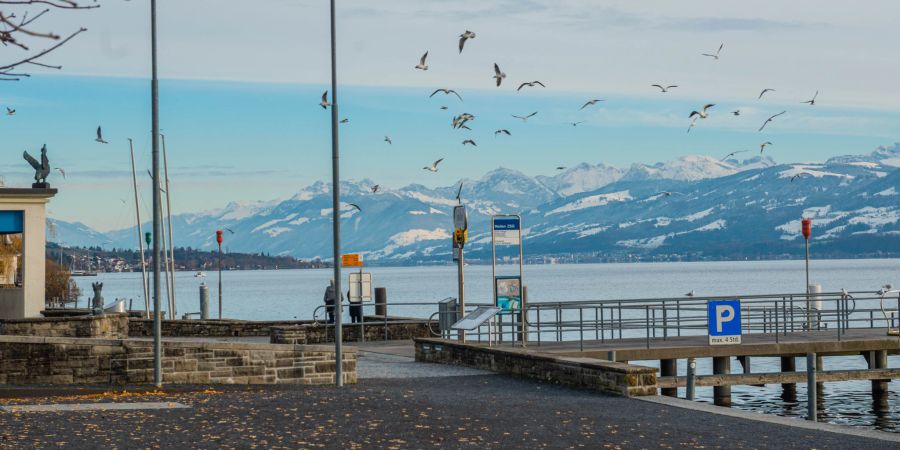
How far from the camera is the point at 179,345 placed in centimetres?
2233

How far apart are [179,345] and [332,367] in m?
2.63

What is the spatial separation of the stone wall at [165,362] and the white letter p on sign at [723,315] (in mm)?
8573

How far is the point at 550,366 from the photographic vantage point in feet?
73.4

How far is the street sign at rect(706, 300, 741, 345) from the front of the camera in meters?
27.2

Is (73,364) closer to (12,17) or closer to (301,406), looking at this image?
(301,406)

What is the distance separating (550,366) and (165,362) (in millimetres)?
6473

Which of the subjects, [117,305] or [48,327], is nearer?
[48,327]

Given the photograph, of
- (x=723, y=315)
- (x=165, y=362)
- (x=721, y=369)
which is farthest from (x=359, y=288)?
(x=165, y=362)

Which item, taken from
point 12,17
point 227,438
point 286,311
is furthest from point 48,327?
point 286,311

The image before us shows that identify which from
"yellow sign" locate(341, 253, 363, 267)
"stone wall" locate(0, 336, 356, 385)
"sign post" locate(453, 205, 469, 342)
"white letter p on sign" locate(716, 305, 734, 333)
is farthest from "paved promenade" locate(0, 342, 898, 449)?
"yellow sign" locate(341, 253, 363, 267)

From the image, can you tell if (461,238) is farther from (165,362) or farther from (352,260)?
(165,362)

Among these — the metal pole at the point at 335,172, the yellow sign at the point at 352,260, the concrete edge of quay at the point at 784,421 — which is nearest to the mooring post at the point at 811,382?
the concrete edge of quay at the point at 784,421

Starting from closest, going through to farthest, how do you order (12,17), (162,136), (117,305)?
(12,17)
(117,305)
(162,136)

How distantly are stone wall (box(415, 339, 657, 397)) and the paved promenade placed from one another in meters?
0.38
